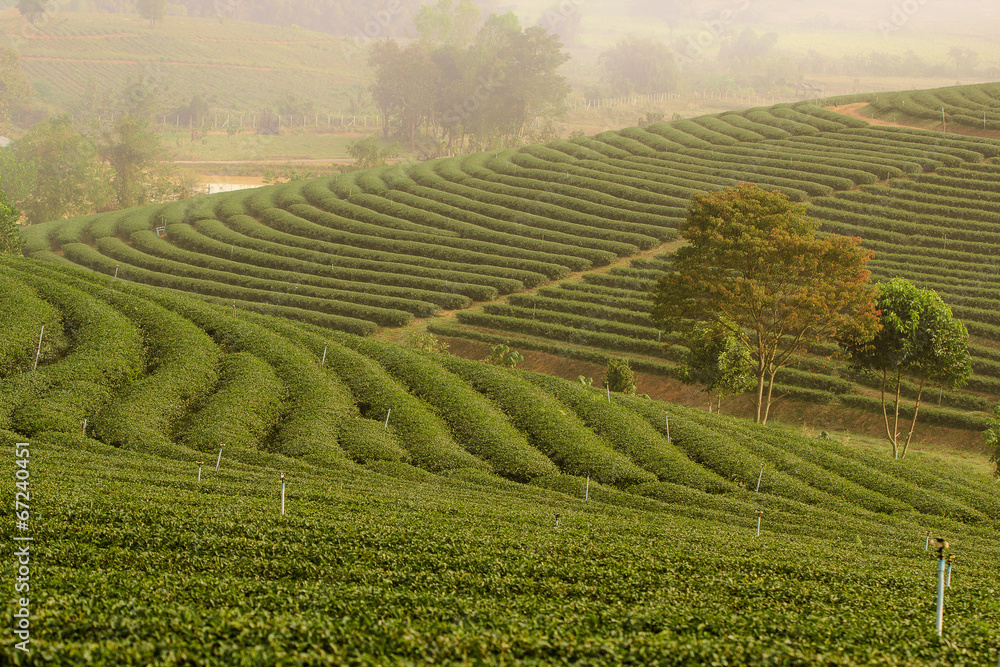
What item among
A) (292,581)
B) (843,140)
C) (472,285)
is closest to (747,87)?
(843,140)

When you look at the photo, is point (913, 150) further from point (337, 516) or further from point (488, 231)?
point (337, 516)

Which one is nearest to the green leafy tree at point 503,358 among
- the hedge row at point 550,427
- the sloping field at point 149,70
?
the hedge row at point 550,427

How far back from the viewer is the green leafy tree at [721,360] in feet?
112

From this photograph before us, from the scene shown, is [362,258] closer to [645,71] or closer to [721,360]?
[721,360]

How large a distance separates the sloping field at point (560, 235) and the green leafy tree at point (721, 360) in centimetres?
284

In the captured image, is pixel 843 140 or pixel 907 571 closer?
pixel 907 571

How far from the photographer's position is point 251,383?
27.0 meters

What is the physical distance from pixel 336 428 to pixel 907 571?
55.9 ft

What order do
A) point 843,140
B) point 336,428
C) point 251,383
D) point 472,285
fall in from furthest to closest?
1. point 843,140
2. point 472,285
3. point 251,383
4. point 336,428

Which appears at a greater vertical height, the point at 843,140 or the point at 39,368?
the point at 843,140

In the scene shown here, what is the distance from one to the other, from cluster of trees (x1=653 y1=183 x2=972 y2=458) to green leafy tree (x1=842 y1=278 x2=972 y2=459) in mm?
43

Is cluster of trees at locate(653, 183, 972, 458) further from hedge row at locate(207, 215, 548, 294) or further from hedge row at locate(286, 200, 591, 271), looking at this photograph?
hedge row at locate(286, 200, 591, 271)

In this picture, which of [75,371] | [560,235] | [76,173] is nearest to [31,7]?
[76,173]

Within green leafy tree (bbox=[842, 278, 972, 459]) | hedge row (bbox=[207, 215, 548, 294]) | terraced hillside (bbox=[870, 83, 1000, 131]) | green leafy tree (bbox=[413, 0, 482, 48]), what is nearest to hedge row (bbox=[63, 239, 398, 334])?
hedge row (bbox=[207, 215, 548, 294])
